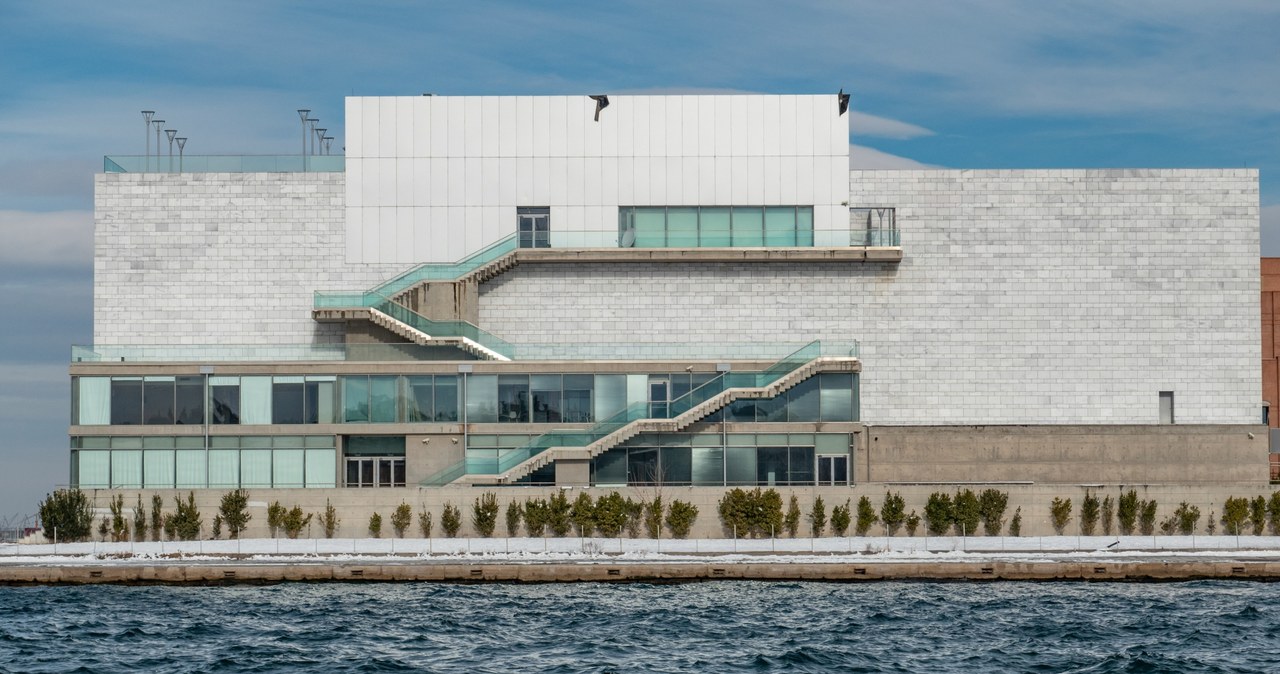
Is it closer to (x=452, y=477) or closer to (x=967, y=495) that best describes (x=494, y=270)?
(x=452, y=477)

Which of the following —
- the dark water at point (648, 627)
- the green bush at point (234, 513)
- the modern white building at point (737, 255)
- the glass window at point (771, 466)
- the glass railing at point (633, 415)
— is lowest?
the dark water at point (648, 627)

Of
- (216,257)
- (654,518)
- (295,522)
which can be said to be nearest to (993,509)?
(654,518)

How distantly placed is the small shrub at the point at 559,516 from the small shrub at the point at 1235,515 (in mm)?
25369

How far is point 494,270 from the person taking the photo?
83.8 metres

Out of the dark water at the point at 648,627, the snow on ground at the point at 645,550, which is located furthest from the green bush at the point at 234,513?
the dark water at the point at 648,627

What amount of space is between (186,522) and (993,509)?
31.1 meters

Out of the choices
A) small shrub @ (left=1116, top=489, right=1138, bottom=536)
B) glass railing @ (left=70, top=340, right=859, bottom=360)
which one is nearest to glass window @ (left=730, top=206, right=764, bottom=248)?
glass railing @ (left=70, top=340, right=859, bottom=360)


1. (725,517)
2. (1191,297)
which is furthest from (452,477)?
(1191,297)

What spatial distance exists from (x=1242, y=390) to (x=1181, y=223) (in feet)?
26.2

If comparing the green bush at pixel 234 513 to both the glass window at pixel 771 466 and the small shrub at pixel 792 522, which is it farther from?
the small shrub at pixel 792 522

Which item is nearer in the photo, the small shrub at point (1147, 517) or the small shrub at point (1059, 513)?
the small shrub at point (1059, 513)

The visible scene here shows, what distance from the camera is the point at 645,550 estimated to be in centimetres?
6775

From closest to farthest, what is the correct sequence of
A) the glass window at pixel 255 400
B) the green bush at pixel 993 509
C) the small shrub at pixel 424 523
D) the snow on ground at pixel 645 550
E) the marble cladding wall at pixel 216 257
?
the snow on ground at pixel 645 550
the small shrub at pixel 424 523
the green bush at pixel 993 509
the glass window at pixel 255 400
the marble cladding wall at pixel 216 257

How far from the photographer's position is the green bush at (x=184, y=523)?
7344 cm
